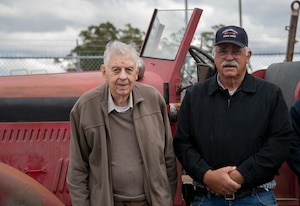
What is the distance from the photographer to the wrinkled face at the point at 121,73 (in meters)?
2.54

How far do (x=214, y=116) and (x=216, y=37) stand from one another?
18.0 inches

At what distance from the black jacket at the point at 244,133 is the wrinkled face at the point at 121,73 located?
0.42m

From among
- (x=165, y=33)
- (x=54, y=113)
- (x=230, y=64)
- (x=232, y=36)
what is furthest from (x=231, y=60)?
(x=165, y=33)

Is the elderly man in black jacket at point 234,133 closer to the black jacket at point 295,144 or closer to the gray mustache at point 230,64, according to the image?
the gray mustache at point 230,64

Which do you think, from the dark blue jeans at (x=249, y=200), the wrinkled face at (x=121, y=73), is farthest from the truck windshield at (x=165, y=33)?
the dark blue jeans at (x=249, y=200)

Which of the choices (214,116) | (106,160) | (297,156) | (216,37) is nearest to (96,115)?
(106,160)

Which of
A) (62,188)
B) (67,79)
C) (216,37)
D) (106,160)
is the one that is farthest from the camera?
(67,79)

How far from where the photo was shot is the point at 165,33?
14.1 feet

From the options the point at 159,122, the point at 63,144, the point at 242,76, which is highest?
the point at 242,76

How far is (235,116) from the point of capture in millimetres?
2527

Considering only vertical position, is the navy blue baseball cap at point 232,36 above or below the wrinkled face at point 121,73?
above

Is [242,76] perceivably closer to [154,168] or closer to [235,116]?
[235,116]

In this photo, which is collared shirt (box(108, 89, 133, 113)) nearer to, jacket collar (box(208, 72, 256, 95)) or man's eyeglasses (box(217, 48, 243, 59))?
jacket collar (box(208, 72, 256, 95))

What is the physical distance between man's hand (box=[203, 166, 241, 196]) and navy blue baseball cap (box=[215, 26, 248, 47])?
A: 0.69 meters
